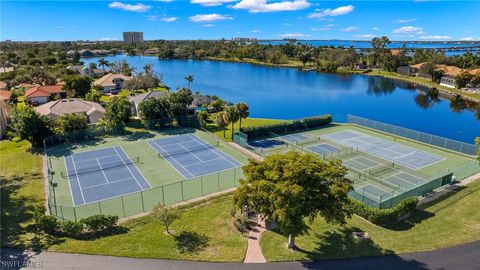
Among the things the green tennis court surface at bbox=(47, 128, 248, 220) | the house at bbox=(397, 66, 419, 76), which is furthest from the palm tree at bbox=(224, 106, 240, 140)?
the house at bbox=(397, 66, 419, 76)

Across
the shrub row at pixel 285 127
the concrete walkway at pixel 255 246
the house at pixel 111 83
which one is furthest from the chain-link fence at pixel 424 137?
the house at pixel 111 83

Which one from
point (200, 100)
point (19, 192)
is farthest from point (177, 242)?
point (200, 100)

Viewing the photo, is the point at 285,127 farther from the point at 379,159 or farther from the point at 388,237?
the point at 388,237

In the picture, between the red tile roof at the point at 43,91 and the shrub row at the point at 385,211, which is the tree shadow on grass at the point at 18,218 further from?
the red tile roof at the point at 43,91

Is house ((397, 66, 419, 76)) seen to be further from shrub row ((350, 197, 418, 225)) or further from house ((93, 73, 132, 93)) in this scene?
shrub row ((350, 197, 418, 225))

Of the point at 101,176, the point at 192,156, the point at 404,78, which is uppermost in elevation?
the point at 404,78

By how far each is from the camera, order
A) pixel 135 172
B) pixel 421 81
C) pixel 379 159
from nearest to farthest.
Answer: pixel 135 172, pixel 379 159, pixel 421 81
